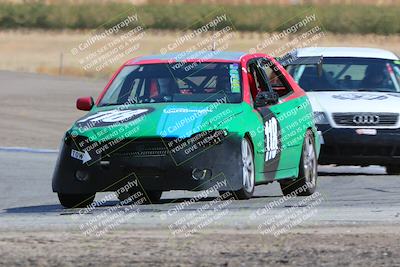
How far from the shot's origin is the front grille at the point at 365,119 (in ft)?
55.5

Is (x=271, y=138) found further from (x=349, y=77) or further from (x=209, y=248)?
(x=349, y=77)

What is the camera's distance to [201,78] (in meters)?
13.4

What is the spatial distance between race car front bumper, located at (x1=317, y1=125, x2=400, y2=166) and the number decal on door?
3.43m

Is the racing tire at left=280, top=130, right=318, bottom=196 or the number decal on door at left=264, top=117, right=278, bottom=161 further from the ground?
the number decal on door at left=264, top=117, right=278, bottom=161

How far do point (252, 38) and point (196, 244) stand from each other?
54342mm

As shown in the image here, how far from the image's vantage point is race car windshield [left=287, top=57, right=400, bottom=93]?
17688mm

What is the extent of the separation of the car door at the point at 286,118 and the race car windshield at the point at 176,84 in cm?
A: 56

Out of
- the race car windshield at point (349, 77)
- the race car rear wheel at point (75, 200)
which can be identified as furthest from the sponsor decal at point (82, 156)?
the race car windshield at point (349, 77)

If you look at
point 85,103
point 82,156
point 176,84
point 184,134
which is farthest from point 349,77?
point 82,156

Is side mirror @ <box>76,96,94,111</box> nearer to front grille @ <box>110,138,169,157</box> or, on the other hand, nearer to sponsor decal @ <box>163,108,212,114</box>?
sponsor decal @ <box>163,108,212,114</box>

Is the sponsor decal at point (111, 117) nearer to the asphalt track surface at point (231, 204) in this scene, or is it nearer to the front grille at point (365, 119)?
the asphalt track surface at point (231, 204)

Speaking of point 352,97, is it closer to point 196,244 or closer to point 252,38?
point 196,244

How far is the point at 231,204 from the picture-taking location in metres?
12.1

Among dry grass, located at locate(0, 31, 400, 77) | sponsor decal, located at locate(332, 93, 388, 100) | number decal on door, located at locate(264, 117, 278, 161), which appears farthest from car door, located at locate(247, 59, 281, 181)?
dry grass, located at locate(0, 31, 400, 77)
